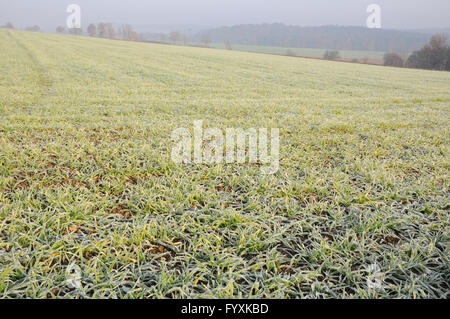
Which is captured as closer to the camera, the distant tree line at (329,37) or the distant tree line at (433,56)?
the distant tree line at (433,56)

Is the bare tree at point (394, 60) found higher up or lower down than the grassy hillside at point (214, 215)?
higher up

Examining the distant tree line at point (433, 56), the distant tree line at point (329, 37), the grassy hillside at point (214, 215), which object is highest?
the distant tree line at point (329, 37)

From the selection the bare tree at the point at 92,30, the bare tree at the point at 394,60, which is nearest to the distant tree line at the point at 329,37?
the bare tree at the point at 394,60

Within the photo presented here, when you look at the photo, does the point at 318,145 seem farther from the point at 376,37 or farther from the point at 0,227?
the point at 376,37

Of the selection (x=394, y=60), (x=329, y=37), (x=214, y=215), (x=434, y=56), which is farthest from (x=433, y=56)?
(x=329, y=37)

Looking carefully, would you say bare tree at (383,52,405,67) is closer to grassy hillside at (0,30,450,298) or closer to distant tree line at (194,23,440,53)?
distant tree line at (194,23,440,53)

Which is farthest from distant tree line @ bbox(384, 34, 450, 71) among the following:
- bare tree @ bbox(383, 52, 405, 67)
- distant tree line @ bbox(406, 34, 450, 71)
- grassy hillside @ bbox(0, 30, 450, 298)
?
grassy hillside @ bbox(0, 30, 450, 298)

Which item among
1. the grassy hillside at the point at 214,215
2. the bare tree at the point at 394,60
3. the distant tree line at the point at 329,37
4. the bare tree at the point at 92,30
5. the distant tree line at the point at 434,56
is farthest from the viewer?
the bare tree at the point at 92,30

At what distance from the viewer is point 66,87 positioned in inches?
359

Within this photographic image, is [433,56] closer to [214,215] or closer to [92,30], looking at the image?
[214,215]

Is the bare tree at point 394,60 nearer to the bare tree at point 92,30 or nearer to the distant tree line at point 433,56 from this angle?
the distant tree line at point 433,56

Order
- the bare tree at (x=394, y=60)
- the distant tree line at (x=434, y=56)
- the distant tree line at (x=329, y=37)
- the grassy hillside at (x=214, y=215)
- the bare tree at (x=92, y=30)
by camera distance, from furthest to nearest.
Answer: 1. the bare tree at (x=92, y=30)
2. the distant tree line at (x=329, y=37)
3. the bare tree at (x=394, y=60)
4. the distant tree line at (x=434, y=56)
5. the grassy hillside at (x=214, y=215)
